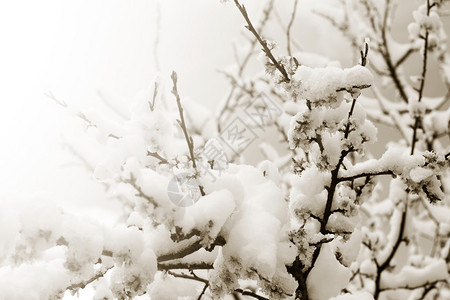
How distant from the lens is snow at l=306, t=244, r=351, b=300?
5.45ft

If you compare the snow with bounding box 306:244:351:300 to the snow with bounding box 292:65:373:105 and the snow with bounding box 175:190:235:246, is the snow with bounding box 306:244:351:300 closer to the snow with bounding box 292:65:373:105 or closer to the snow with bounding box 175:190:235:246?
the snow with bounding box 175:190:235:246

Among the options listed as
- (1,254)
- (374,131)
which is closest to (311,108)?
(374,131)

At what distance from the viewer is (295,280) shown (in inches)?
63.9

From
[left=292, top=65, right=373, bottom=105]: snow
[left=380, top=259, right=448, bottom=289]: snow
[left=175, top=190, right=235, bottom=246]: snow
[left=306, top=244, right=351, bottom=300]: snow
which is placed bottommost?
[left=175, top=190, right=235, bottom=246]: snow

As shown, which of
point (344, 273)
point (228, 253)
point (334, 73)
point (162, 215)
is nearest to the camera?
point (162, 215)

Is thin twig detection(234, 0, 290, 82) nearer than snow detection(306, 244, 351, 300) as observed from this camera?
Yes

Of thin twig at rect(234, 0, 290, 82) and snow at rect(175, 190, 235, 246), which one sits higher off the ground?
thin twig at rect(234, 0, 290, 82)

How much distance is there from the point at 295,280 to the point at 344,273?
0.88 feet

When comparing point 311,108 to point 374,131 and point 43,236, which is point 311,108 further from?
point 43,236

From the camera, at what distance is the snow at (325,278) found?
1.66m

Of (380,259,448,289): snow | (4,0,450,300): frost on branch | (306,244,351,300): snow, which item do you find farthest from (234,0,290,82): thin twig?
(380,259,448,289): snow

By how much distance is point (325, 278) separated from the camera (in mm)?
1686

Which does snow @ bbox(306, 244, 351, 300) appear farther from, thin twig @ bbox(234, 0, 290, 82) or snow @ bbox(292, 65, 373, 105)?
thin twig @ bbox(234, 0, 290, 82)

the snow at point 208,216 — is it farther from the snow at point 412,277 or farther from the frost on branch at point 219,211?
the snow at point 412,277
